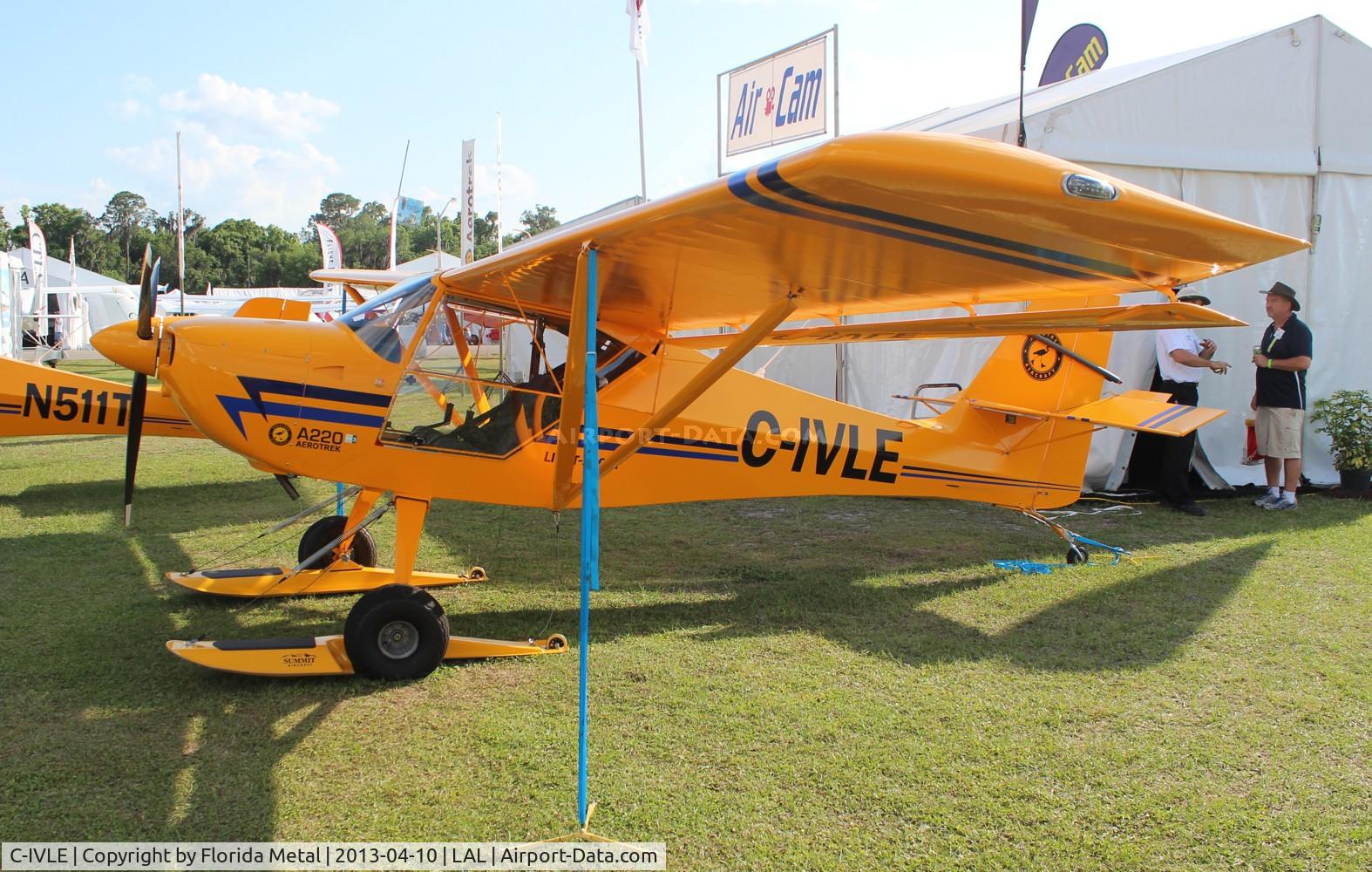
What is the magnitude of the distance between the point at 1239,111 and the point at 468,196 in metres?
14.3

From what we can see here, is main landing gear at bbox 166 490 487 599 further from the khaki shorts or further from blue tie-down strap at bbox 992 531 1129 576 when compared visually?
the khaki shorts

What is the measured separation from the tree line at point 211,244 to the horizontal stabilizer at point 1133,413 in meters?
76.4

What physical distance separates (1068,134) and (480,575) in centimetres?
689

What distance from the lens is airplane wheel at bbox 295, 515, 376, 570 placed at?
5812mm

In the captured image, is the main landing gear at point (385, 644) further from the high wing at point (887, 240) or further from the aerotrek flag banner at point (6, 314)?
the aerotrek flag banner at point (6, 314)

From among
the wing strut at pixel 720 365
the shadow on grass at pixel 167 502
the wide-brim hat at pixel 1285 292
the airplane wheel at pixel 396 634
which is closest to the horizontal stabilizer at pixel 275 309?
the shadow on grass at pixel 167 502

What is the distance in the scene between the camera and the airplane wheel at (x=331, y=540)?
5.81m

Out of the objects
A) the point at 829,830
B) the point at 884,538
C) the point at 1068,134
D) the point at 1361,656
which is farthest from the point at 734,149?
the point at 829,830

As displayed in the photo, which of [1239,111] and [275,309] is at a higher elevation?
Answer: [1239,111]

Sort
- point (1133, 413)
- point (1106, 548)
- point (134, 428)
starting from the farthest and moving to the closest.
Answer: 1. point (1106, 548)
2. point (1133, 413)
3. point (134, 428)

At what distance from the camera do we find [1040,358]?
6.30 m

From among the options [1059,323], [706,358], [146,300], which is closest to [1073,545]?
[1059,323]

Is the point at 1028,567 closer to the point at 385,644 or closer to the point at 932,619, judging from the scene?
the point at 932,619

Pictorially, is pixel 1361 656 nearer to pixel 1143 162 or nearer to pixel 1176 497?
pixel 1176 497
